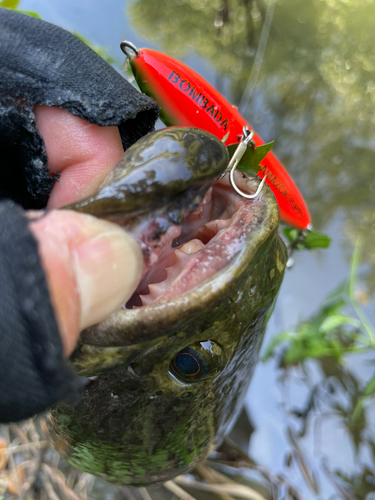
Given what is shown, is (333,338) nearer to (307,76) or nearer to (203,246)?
(203,246)

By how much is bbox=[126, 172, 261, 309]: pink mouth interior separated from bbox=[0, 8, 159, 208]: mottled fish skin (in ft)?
1.29

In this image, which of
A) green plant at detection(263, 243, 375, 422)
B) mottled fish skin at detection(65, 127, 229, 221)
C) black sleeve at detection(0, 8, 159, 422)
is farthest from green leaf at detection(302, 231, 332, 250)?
mottled fish skin at detection(65, 127, 229, 221)

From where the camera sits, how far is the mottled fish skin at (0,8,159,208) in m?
1.09

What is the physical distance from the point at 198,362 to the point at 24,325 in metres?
0.42

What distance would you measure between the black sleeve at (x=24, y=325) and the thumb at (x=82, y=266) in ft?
0.05

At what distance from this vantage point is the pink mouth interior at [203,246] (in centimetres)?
75

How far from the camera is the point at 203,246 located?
887 mm

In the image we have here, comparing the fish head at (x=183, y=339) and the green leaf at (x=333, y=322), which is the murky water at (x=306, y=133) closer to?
the green leaf at (x=333, y=322)

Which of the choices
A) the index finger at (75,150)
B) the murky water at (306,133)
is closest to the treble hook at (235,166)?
the index finger at (75,150)

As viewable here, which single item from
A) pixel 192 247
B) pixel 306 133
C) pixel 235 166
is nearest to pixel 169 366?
pixel 192 247

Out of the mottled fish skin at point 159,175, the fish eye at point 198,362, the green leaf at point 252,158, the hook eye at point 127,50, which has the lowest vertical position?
the fish eye at point 198,362

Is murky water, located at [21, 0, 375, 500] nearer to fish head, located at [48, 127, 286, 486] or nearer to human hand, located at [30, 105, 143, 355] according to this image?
fish head, located at [48, 127, 286, 486]

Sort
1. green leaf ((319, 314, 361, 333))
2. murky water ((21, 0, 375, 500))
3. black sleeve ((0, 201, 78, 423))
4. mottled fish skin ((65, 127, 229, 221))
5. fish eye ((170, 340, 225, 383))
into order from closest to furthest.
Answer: black sleeve ((0, 201, 78, 423)) < mottled fish skin ((65, 127, 229, 221)) < fish eye ((170, 340, 225, 383)) < green leaf ((319, 314, 361, 333)) < murky water ((21, 0, 375, 500))

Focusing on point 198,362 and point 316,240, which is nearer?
point 198,362
